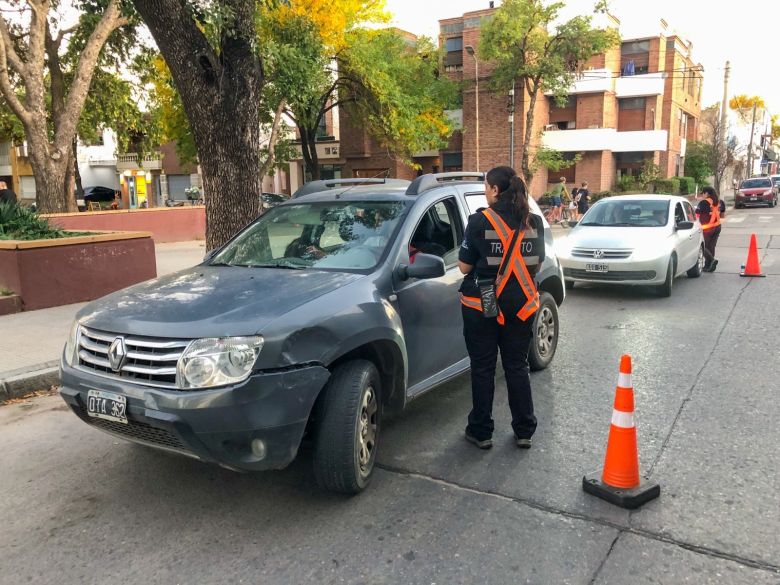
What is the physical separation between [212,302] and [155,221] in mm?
17280

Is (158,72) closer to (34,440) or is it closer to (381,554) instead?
(34,440)

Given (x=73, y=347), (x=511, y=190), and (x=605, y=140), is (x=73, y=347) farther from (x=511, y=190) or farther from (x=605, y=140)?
(x=605, y=140)

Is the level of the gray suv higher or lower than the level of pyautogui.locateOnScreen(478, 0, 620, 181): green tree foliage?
lower

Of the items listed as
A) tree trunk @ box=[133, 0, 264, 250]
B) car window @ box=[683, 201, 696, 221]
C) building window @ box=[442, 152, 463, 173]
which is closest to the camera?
tree trunk @ box=[133, 0, 264, 250]

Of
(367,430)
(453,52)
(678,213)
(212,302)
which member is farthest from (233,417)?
(453,52)

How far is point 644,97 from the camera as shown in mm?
38656

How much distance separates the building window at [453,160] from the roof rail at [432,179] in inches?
1318

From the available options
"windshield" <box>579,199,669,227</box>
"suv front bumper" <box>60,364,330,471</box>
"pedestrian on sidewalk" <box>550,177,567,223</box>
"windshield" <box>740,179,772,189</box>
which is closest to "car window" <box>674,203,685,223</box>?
"windshield" <box>579,199,669,227</box>

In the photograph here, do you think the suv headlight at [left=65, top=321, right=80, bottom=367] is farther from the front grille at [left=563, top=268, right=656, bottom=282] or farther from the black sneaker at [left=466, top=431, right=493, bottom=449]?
the front grille at [left=563, top=268, right=656, bottom=282]

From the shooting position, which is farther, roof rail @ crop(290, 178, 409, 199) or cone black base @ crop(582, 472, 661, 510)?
roof rail @ crop(290, 178, 409, 199)

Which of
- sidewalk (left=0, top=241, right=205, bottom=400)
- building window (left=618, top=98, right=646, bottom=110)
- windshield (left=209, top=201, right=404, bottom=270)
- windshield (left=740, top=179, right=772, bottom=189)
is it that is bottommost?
sidewalk (left=0, top=241, right=205, bottom=400)

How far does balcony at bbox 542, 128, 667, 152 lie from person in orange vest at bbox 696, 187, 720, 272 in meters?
26.0

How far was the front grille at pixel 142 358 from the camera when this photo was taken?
323cm

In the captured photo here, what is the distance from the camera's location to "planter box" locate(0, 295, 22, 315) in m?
8.63
